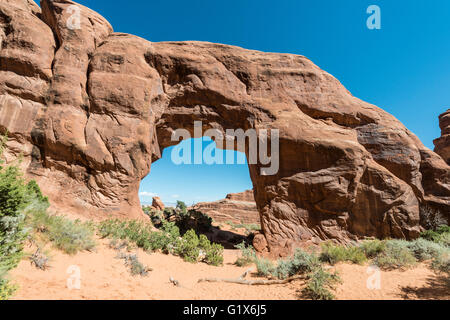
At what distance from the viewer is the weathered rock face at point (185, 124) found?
33.6 feet

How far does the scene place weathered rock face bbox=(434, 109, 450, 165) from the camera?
21958 mm

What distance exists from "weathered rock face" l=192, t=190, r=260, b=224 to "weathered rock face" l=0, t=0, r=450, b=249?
19175 mm

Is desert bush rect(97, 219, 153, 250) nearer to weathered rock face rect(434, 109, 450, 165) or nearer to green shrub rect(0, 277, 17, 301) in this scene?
green shrub rect(0, 277, 17, 301)

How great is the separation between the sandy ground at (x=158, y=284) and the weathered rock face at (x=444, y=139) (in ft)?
75.8

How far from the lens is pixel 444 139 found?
73.9 feet

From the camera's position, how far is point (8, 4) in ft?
36.8

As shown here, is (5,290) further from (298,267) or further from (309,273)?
(298,267)

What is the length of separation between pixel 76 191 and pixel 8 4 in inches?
433

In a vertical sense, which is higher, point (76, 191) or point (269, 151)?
point (269, 151)

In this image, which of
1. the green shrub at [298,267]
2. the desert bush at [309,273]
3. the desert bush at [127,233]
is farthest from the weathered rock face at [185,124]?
the green shrub at [298,267]

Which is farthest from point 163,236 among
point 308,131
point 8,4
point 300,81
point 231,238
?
point 8,4

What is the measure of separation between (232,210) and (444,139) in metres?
26.7

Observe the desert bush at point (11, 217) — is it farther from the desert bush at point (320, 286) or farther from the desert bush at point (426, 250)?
the desert bush at point (426, 250)
